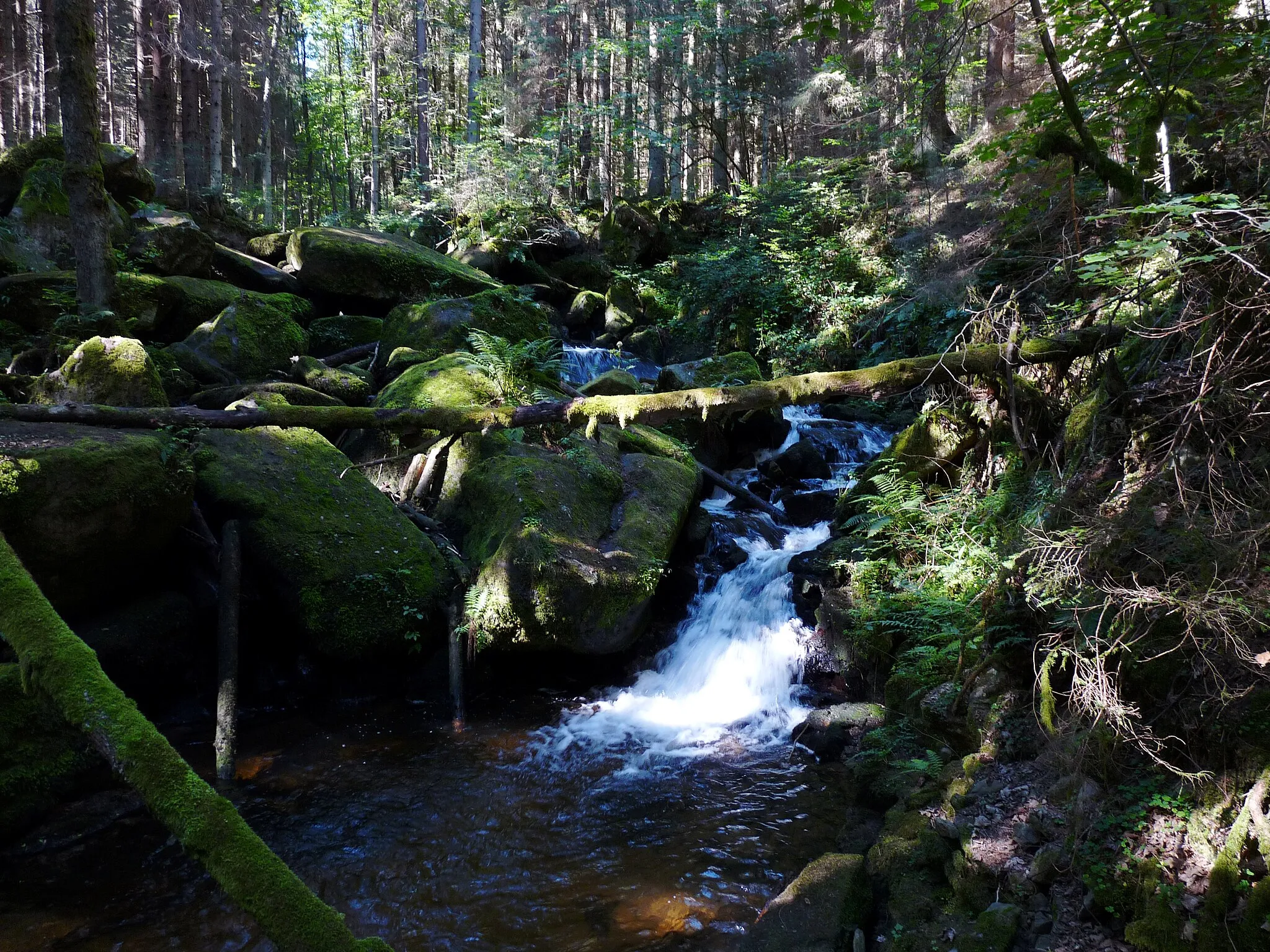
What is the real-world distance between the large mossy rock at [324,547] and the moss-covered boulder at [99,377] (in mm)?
973

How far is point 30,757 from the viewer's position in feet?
17.1

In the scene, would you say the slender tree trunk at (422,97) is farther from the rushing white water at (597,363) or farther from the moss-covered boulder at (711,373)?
the moss-covered boulder at (711,373)

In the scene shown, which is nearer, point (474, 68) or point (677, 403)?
point (677, 403)

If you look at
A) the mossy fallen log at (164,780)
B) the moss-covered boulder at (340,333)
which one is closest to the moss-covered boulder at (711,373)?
the moss-covered boulder at (340,333)

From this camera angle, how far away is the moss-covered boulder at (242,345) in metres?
10.0

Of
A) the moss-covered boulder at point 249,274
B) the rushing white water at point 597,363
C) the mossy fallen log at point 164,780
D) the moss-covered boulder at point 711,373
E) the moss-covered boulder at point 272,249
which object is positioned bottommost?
the mossy fallen log at point 164,780

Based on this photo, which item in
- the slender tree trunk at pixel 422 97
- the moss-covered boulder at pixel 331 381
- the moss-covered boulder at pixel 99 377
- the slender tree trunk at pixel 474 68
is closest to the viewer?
the moss-covered boulder at pixel 99 377

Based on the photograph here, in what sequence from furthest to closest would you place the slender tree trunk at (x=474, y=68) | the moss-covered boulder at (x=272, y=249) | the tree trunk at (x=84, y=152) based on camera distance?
1. the slender tree trunk at (x=474, y=68)
2. the moss-covered boulder at (x=272, y=249)
3. the tree trunk at (x=84, y=152)

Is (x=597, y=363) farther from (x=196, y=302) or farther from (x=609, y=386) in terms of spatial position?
(x=196, y=302)

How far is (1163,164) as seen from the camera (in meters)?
5.59

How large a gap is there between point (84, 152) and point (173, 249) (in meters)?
4.47

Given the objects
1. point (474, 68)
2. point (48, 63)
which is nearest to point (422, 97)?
point (474, 68)

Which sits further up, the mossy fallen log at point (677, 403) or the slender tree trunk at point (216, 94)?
the slender tree trunk at point (216, 94)

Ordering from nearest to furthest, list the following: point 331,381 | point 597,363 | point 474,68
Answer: point 331,381, point 597,363, point 474,68
